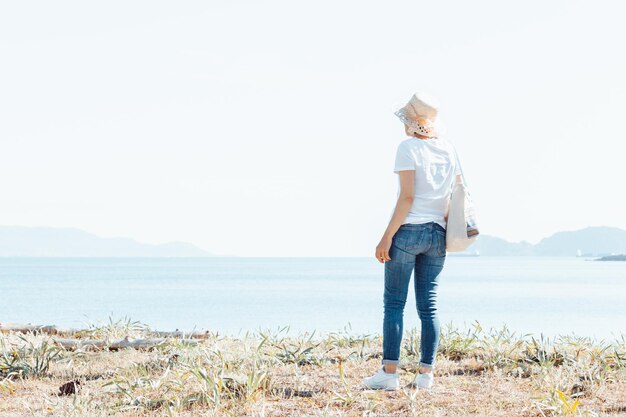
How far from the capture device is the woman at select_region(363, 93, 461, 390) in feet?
16.0

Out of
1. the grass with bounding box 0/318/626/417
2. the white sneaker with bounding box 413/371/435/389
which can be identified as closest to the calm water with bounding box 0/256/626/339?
the grass with bounding box 0/318/626/417

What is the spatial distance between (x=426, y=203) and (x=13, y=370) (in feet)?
10.4

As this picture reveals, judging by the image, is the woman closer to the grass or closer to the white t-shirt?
the white t-shirt

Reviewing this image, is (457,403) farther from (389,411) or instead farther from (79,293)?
(79,293)

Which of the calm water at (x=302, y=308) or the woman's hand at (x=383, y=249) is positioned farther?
the calm water at (x=302, y=308)

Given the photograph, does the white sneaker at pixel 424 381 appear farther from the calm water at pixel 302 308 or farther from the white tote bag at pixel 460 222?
the calm water at pixel 302 308

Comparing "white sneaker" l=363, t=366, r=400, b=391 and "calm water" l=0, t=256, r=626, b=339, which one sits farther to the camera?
"calm water" l=0, t=256, r=626, b=339

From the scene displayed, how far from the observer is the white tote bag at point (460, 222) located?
16.1 ft

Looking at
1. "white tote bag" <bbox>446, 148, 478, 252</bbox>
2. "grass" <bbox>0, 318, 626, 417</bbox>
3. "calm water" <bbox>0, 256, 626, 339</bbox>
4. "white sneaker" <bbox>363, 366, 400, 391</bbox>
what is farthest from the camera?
"calm water" <bbox>0, 256, 626, 339</bbox>

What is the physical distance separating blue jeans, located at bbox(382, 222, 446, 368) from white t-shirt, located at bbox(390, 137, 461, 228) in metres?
0.07

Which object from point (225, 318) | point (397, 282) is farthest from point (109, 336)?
point (225, 318)

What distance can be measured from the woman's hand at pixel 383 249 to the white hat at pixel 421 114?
71 centimetres

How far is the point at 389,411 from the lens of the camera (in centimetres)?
459

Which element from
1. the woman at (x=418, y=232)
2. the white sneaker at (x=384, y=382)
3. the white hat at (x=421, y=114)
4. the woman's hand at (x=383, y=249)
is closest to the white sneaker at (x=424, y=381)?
the woman at (x=418, y=232)
